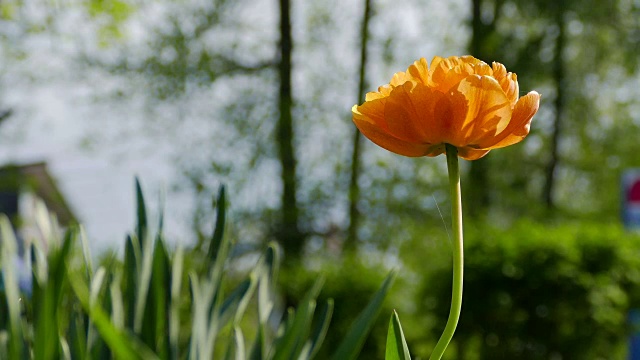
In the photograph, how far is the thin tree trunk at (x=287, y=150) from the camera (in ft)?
25.9

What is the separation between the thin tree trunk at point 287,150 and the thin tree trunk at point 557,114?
296 cm

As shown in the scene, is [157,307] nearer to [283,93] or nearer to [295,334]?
[295,334]

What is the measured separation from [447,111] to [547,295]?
4.20m

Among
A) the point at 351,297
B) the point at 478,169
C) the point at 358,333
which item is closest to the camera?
the point at 358,333

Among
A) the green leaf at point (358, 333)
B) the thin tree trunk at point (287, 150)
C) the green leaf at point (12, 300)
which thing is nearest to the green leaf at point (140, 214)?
the green leaf at point (12, 300)

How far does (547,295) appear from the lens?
4816 mm

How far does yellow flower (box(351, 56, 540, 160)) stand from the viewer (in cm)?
85

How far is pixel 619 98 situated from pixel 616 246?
5.92 m

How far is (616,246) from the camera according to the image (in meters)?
4.88

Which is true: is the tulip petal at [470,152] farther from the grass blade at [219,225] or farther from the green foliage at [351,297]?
the green foliage at [351,297]

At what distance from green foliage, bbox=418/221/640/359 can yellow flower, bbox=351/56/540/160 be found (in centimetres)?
407

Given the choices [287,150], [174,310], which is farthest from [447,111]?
[287,150]

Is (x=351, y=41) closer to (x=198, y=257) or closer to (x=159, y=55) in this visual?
(x=159, y=55)

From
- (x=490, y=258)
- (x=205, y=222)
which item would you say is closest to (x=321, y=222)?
(x=205, y=222)
